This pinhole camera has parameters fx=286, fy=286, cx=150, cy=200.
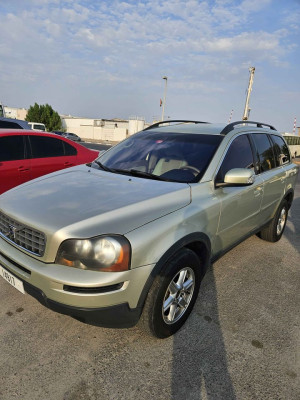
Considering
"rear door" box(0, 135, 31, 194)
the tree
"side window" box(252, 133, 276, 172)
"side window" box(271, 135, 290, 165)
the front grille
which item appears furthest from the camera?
the tree

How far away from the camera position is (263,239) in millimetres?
4633

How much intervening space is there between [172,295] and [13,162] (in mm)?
3541

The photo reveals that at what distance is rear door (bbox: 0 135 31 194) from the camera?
444 centimetres

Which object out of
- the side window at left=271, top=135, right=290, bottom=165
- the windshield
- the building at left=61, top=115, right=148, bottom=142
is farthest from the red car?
the building at left=61, top=115, right=148, bottom=142

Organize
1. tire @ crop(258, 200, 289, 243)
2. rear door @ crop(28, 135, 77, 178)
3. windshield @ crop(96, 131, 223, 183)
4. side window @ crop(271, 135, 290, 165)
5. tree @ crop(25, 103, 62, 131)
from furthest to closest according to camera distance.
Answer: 1. tree @ crop(25, 103, 62, 131)
2. rear door @ crop(28, 135, 77, 178)
3. tire @ crop(258, 200, 289, 243)
4. side window @ crop(271, 135, 290, 165)
5. windshield @ crop(96, 131, 223, 183)

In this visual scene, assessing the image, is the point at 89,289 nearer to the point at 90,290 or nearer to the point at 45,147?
the point at 90,290

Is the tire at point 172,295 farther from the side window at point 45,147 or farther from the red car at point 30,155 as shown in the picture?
the side window at point 45,147

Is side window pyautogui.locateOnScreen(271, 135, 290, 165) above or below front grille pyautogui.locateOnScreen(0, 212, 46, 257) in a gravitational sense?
above

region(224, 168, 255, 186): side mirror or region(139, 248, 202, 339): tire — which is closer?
region(139, 248, 202, 339): tire

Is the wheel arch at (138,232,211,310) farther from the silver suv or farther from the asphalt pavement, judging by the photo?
the asphalt pavement

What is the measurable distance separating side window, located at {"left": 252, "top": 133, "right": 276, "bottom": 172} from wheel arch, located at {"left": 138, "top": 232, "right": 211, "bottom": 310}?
1.57 metres

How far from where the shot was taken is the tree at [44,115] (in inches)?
1695

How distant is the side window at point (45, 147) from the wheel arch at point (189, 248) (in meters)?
3.56

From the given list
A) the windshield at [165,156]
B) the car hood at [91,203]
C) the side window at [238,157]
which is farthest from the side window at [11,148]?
the side window at [238,157]
